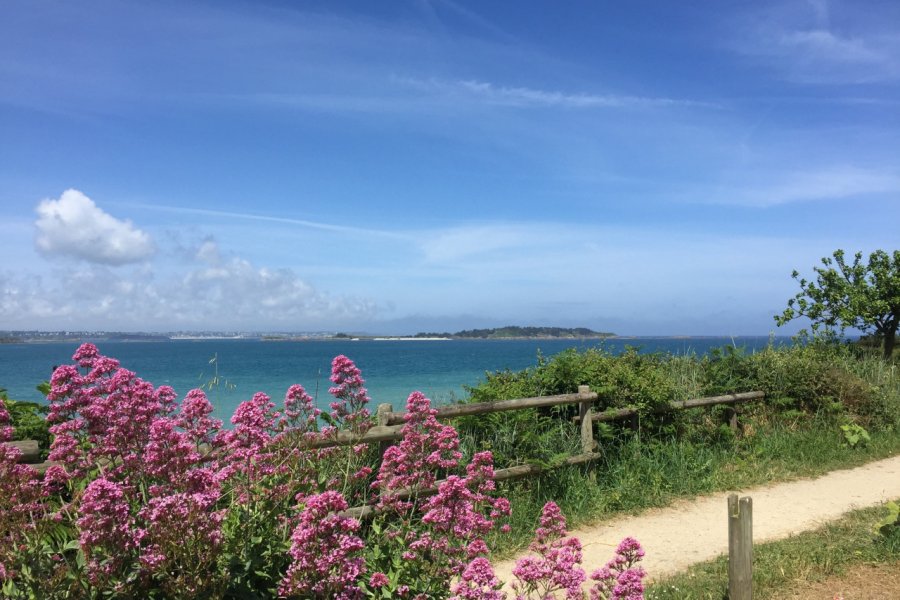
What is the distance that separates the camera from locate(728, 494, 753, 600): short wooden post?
443 cm

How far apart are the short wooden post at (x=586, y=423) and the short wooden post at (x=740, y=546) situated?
3393 mm

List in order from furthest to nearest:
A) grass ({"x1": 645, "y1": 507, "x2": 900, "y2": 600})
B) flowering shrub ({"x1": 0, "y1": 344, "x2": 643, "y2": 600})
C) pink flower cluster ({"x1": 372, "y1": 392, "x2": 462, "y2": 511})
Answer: grass ({"x1": 645, "y1": 507, "x2": 900, "y2": 600})
pink flower cluster ({"x1": 372, "y1": 392, "x2": 462, "y2": 511})
flowering shrub ({"x1": 0, "y1": 344, "x2": 643, "y2": 600})

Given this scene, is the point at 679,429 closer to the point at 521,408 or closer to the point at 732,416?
the point at 732,416

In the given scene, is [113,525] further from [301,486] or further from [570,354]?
[570,354]

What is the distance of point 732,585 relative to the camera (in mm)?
4566

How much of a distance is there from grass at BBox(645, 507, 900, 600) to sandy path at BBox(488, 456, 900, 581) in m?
0.33

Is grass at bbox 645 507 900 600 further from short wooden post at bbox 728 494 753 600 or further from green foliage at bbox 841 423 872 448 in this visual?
green foliage at bbox 841 423 872 448

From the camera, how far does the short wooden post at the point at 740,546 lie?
4.43m

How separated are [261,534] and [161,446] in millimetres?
682

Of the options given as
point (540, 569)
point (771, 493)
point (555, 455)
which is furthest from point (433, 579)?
point (771, 493)

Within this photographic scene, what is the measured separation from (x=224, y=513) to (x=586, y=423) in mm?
5799

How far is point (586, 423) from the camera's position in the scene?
802cm

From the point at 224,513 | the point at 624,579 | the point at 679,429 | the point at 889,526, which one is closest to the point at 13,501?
the point at 224,513

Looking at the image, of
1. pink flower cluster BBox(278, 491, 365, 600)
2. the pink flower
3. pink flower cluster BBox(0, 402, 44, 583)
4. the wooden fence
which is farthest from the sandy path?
pink flower cluster BBox(0, 402, 44, 583)
